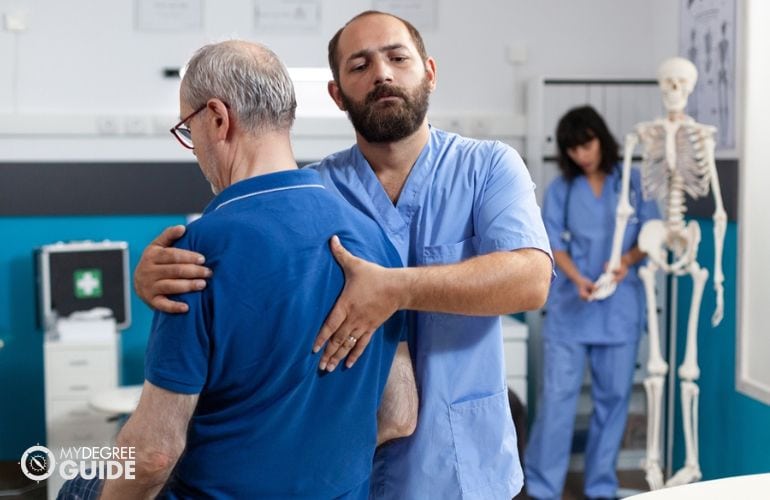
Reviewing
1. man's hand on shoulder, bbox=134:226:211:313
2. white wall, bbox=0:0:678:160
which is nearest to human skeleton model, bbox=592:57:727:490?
white wall, bbox=0:0:678:160

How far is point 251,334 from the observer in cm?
114

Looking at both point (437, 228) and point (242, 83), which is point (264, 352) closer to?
point (242, 83)

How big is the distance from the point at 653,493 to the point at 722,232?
7.34 ft

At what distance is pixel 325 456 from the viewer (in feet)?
4.06

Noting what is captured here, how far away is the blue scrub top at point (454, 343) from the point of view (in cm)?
150

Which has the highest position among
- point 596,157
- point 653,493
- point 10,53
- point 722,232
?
point 10,53

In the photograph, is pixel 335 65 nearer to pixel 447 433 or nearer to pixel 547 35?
pixel 447 433

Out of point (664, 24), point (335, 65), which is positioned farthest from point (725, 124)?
point (335, 65)

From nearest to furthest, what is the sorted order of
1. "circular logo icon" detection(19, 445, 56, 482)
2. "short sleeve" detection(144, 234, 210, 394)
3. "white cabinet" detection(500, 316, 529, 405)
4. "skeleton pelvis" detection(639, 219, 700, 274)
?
"short sleeve" detection(144, 234, 210, 394) → "circular logo icon" detection(19, 445, 56, 482) → "skeleton pelvis" detection(639, 219, 700, 274) → "white cabinet" detection(500, 316, 529, 405)

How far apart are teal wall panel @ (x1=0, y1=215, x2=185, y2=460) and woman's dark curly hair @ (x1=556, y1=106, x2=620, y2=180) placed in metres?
1.77

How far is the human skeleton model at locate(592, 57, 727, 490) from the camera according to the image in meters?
3.46

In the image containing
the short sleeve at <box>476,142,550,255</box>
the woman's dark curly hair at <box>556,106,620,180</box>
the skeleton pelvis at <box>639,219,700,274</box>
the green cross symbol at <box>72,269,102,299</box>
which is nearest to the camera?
the short sleeve at <box>476,142,550,255</box>

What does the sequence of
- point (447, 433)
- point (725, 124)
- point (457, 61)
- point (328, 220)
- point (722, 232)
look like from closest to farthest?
point (328, 220) < point (447, 433) < point (722, 232) < point (725, 124) < point (457, 61)

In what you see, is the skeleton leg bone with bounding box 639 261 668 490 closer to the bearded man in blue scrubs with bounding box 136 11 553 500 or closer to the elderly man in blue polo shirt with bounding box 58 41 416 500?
the bearded man in blue scrubs with bounding box 136 11 553 500
